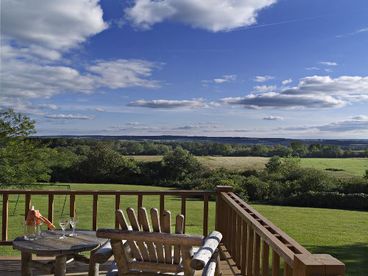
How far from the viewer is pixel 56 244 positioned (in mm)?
3492

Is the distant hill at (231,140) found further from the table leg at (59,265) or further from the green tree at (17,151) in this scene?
the table leg at (59,265)

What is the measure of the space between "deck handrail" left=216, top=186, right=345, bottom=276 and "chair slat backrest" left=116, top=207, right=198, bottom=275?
59 centimetres

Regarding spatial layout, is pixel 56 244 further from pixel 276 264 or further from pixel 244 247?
pixel 276 264

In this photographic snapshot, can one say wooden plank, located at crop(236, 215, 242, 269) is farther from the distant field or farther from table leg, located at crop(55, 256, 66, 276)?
the distant field

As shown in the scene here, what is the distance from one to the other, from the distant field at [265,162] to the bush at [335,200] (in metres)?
14.3

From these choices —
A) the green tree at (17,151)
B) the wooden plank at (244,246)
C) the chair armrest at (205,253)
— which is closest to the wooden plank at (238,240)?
the wooden plank at (244,246)

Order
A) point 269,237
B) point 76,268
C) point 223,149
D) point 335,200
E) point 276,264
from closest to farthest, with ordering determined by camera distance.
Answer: point 276,264 < point 269,237 < point 76,268 < point 335,200 < point 223,149

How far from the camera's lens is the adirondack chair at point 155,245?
111 inches

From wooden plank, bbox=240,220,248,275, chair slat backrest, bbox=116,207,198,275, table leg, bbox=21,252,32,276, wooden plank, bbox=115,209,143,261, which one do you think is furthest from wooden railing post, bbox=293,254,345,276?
table leg, bbox=21,252,32,276

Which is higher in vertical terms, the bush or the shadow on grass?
the shadow on grass

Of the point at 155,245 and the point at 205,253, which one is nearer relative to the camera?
the point at 205,253

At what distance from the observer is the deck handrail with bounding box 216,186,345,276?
A: 200 cm

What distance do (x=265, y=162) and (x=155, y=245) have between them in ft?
146

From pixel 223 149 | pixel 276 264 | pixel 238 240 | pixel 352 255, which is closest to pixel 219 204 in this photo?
pixel 238 240
